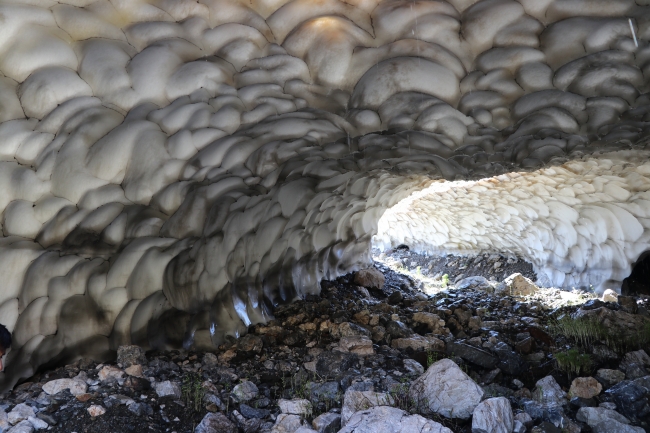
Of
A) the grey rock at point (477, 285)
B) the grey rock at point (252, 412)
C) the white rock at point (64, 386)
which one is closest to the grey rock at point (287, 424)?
the grey rock at point (252, 412)

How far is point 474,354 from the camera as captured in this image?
396cm

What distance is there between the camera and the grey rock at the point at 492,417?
262cm

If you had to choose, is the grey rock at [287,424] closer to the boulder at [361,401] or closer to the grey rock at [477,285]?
the boulder at [361,401]

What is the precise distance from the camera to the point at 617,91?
3.02 metres

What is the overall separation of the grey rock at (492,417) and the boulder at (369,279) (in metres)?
4.23

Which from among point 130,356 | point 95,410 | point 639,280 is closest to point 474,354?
point 130,356

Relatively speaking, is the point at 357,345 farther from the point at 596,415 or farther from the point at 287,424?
the point at 596,415

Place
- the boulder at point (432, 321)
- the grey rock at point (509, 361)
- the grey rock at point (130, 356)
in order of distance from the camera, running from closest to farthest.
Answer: the grey rock at point (130, 356) → the grey rock at point (509, 361) → the boulder at point (432, 321)

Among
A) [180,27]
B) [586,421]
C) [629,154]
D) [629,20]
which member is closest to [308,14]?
[180,27]

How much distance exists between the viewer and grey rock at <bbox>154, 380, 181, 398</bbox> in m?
3.28

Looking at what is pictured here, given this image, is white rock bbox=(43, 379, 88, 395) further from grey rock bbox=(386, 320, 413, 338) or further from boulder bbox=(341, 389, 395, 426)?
grey rock bbox=(386, 320, 413, 338)

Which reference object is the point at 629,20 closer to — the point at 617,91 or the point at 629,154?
the point at 617,91

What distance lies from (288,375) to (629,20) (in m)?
3.14

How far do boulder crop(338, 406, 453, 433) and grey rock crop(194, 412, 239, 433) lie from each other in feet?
2.52
